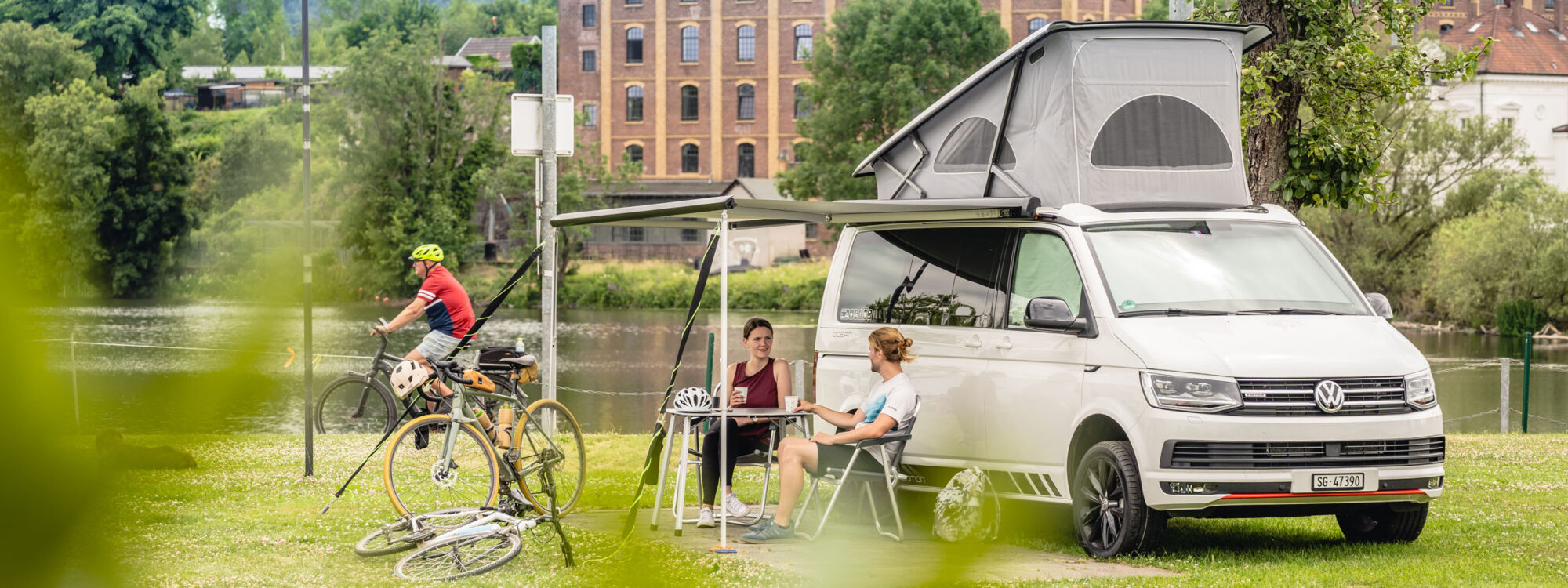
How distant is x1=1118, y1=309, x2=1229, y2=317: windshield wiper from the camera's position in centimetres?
912

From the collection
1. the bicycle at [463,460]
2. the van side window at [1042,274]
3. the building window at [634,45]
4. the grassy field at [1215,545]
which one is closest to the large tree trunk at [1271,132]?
the grassy field at [1215,545]

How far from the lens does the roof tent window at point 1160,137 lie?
33.9 ft

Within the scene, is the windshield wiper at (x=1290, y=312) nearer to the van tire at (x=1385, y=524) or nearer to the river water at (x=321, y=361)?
the van tire at (x=1385, y=524)

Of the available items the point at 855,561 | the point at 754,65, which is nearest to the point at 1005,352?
the point at 855,561

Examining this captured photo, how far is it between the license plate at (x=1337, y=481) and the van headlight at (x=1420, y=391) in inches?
22.4

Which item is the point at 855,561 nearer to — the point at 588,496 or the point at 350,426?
the point at 588,496

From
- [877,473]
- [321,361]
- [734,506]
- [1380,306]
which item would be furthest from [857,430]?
[321,361]

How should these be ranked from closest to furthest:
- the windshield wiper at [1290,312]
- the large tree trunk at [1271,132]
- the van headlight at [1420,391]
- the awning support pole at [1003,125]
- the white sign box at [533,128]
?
the van headlight at [1420,391] → the windshield wiper at [1290,312] → the awning support pole at [1003,125] → the large tree trunk at [1271,132] → the white sign box at [533,128]

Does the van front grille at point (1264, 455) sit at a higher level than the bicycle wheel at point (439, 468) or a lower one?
higher

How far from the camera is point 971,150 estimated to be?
1129 cm

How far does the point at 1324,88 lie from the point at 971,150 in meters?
4.07

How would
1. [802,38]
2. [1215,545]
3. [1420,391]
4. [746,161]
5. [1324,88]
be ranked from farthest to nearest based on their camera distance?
1. [746,161]
2. [802,38]
3. [1324,88]
4. [1215,545]
5. [1420,391]

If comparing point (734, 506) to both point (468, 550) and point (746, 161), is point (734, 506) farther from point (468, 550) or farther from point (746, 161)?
point (746, 161)

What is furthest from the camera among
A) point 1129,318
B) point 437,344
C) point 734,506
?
point 437,344
